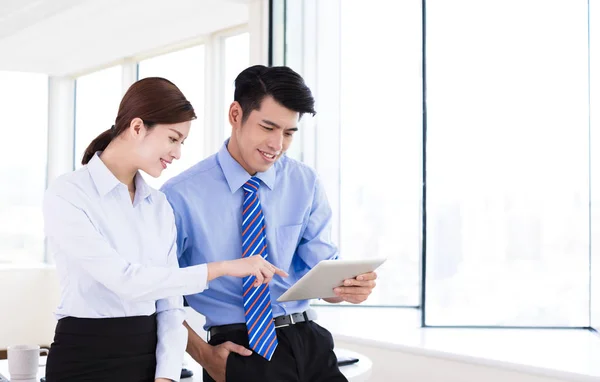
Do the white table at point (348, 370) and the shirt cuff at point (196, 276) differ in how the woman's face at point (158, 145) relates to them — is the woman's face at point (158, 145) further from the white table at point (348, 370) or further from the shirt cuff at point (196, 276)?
the white table at point (348, 370)

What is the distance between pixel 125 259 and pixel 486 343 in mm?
2016

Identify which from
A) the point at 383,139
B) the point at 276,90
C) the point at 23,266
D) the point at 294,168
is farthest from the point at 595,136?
the point at 23,266

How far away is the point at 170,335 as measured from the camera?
175 centimetres

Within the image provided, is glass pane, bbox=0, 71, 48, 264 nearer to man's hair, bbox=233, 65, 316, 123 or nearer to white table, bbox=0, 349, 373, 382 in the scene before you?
white table, bbox=0, 349, 373, 382

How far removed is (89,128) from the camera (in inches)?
268

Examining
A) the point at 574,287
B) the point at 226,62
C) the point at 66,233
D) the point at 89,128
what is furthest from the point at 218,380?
the point at 89,128

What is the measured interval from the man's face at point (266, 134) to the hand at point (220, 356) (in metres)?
0.50

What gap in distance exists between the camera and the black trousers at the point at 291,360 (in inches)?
75.8

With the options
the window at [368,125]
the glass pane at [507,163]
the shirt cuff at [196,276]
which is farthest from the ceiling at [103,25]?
the shirt cuff at [196,276]

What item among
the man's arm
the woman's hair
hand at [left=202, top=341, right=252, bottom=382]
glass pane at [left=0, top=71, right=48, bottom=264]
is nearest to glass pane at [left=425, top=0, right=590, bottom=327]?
the man's arm

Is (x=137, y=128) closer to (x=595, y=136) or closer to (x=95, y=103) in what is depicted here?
(x=595, y=136)

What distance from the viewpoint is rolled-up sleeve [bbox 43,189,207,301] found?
1.58 meters

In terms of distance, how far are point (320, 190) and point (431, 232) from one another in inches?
57.8

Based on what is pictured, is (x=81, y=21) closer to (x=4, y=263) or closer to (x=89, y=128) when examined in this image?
(x=89, y=128)
